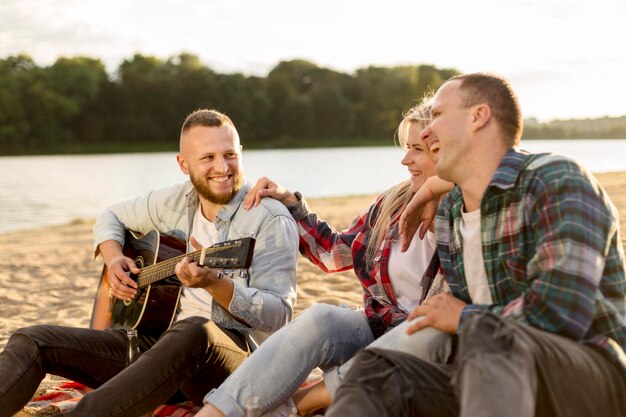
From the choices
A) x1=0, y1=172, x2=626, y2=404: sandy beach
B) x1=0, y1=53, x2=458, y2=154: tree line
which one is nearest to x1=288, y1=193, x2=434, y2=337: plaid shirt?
x1=0, y1=172, x2=626, y2=404: sandy beach

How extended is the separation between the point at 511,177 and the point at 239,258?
44.8 inches

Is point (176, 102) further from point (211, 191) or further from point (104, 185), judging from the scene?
point (211, 191)

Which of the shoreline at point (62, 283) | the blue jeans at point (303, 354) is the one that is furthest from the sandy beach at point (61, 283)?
the blue jeans at point (303, 354)

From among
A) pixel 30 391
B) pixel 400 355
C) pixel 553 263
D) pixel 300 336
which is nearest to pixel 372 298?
pixel 300 336

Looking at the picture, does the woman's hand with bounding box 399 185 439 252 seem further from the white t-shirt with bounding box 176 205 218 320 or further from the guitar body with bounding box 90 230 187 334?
the guitar body with bounding box 90 230 187 334

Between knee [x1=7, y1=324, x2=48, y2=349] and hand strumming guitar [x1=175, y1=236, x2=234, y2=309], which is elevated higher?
hand strumming guitar [x1=175, y1=236, x2=234, y2=309]

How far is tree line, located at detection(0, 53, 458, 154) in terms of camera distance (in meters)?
53.8

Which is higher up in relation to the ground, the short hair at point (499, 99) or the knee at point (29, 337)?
the short hair at point (499, 99)

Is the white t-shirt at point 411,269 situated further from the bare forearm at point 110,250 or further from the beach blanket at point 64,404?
the bare forearm at point 110,250

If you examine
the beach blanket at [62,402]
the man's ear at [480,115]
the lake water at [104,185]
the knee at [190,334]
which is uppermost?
the man's ear at [480,115]

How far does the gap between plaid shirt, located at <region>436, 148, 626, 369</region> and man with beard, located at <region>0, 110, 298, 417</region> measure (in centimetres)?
107

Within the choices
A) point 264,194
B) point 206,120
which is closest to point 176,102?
point 206,120

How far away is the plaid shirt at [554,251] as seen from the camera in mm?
2164

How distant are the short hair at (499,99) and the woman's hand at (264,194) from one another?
1.19 meters
